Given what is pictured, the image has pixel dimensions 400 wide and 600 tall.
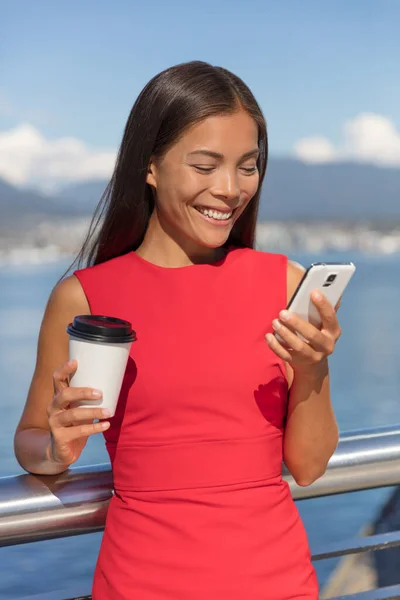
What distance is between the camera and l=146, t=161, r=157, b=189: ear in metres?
1.52

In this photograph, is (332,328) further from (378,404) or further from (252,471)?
(378,404)

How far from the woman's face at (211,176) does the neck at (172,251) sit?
0.18ft

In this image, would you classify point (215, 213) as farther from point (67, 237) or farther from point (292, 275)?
point (67, 237)

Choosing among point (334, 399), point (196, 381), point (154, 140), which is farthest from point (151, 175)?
point (334, 399)

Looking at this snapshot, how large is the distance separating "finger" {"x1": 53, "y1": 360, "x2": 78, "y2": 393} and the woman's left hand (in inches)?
10.1

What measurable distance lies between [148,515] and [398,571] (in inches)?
28.1

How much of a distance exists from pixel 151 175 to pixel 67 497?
509mm

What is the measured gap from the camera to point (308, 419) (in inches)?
56.1

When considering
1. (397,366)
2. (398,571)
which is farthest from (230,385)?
(397,366)

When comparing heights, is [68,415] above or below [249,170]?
below

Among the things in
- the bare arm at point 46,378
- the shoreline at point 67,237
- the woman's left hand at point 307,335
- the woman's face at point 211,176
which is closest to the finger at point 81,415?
the bare arm at point 46,378

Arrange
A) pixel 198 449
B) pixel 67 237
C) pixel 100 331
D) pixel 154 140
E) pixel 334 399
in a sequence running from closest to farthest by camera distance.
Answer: pixel 100 331
pixel 198 449
pixel 154 140
pixel 334 399
pixel 67 237

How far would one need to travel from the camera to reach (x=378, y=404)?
15.1m

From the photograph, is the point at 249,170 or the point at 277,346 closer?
the point at 277,346
